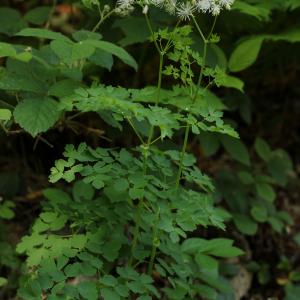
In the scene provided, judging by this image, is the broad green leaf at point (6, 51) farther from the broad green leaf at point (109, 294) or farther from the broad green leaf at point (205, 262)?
the broad green leaf at point (205, 262)

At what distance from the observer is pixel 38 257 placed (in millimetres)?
1828

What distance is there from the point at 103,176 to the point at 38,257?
0.38 metres

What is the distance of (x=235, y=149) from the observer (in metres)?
2.63

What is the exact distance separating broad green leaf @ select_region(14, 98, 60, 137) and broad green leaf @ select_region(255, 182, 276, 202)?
120 centimetres

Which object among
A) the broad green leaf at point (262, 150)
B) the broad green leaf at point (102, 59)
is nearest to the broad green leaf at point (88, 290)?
the broad green leaf at point (102, 59)

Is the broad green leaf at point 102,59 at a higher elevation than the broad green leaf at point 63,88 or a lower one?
higher

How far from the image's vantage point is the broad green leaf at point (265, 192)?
267 centimetres

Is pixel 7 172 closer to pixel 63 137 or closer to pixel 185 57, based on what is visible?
pixel 63 137

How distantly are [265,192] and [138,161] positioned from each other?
1116mm

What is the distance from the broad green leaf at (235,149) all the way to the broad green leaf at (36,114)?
0.99 metres

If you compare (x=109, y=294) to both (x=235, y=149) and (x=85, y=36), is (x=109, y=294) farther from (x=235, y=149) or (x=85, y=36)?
(x=235, y=149)

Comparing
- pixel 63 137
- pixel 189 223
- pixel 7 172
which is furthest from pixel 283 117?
pixel 189 223

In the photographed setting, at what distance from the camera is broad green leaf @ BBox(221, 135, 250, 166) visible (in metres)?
2.61

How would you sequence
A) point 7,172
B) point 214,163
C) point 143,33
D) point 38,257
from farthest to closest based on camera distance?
point 214,163, point 7,172, point 143,33, point 38,257
